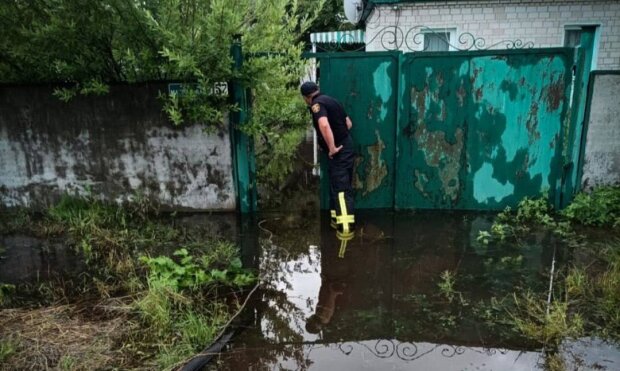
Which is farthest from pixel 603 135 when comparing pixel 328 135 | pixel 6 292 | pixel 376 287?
pixel 6 292

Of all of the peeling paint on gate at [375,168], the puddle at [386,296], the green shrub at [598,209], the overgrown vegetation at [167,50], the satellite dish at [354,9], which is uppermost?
the satellite dish at [354,9]

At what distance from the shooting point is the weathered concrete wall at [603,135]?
16.4ft

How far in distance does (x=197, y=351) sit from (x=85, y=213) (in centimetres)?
324

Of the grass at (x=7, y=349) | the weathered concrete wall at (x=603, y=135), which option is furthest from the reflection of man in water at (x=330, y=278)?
the weathered concrete wall at (x=603, y=135)

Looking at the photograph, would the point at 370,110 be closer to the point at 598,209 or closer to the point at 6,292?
the point at 598,209

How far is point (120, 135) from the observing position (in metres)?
5.57

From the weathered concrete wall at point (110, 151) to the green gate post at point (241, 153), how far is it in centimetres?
10

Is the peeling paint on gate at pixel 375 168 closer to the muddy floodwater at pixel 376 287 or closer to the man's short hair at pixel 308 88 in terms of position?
the muddy floodwater at pixel 376 287

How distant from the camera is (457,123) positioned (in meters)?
5.30

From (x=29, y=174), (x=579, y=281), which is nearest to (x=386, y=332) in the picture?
(x=579, y=281)

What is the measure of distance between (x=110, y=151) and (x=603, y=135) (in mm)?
5949

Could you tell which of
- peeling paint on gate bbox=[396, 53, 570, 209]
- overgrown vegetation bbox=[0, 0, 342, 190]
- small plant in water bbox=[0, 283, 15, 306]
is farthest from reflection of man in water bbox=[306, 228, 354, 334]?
small plant in water bbox=[0, 283, 15, 306]

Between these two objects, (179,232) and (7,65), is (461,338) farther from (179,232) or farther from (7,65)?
(7,65)

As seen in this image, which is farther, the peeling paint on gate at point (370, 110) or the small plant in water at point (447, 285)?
the peeling paint on gate at point (370, 110)
